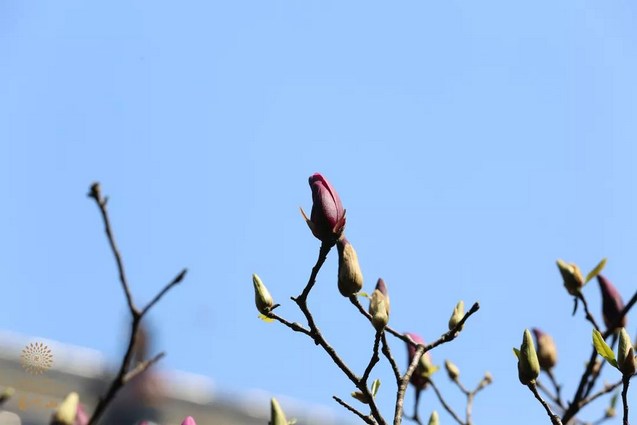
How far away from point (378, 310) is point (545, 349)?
993 millimetres

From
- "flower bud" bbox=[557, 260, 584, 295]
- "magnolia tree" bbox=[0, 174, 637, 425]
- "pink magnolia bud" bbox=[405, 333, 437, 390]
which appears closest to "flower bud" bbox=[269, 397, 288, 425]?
"magnolia tree" bbox=[0, 174, 637, 425]

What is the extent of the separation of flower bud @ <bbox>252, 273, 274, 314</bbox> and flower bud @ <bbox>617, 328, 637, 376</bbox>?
0.71 meters

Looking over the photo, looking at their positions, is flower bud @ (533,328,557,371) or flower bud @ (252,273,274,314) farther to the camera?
flower bud @ (533,328,557,371)

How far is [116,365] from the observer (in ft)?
6.35

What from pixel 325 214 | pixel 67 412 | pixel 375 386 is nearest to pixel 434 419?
pixel 375 386

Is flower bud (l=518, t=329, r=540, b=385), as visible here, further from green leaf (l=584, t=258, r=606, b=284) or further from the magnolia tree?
green leaf (l=584, t=258, r=606, b=284)

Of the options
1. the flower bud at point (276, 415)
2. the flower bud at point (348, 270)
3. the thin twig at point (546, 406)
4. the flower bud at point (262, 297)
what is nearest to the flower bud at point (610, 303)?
the thin twig at point (546, 406)

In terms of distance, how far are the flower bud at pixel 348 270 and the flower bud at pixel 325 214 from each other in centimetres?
3

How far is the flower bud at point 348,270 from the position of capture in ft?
6.01

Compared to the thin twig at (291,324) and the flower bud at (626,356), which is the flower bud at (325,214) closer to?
the thin twig at (291,324)

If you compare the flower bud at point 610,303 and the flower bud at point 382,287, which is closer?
the flower bud at point 382,287

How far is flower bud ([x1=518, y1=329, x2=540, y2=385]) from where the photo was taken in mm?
1671

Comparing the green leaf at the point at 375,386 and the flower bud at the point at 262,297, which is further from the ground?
the flower bud at the point at 262,297

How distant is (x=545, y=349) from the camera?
2572 mm
